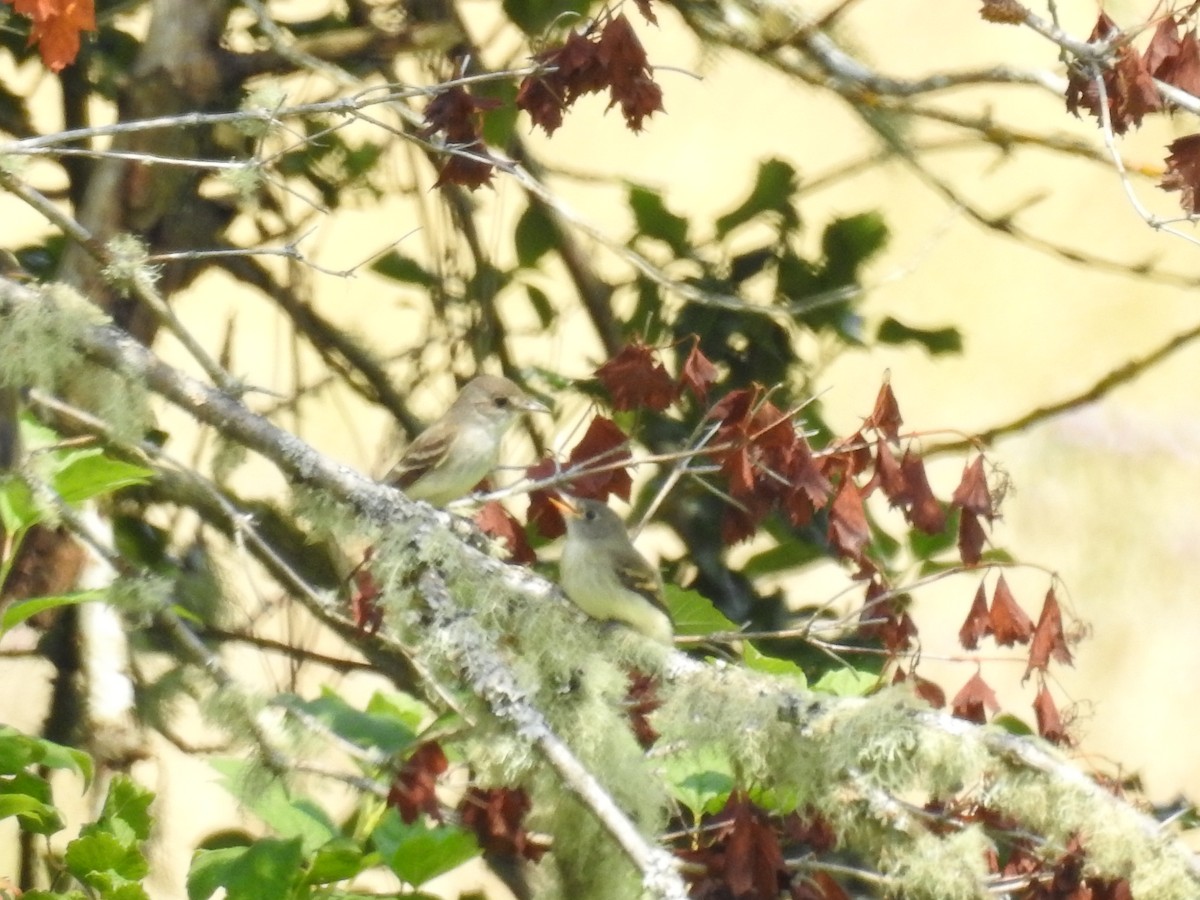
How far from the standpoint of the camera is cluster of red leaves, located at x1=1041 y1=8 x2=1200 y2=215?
308cm

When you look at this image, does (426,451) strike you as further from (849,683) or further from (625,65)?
(625,65)

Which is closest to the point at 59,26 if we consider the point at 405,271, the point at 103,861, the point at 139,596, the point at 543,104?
the point at 543,104

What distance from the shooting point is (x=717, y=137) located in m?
8.88

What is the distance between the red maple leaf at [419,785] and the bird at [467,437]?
1.81m

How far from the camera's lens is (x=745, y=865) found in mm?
2662

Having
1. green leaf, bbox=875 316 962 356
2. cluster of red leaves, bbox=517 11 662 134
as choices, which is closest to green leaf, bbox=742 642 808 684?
cluster of red leaves, bbox=517 11 662 134

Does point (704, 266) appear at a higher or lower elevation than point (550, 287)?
lower

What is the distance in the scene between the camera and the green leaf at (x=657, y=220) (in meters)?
4.40

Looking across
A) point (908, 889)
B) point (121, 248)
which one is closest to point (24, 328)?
point (121, 248)

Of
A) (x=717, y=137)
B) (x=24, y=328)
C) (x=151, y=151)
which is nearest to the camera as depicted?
(x=24, y=328)

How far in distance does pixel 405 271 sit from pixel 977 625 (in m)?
2.17

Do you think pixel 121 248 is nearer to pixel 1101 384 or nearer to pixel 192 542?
pixel 192 542

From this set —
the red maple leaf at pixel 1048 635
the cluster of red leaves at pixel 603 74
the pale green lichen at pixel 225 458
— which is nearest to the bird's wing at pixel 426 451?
the pale green lichen at pixel 225 458

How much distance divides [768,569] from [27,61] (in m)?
2.29
